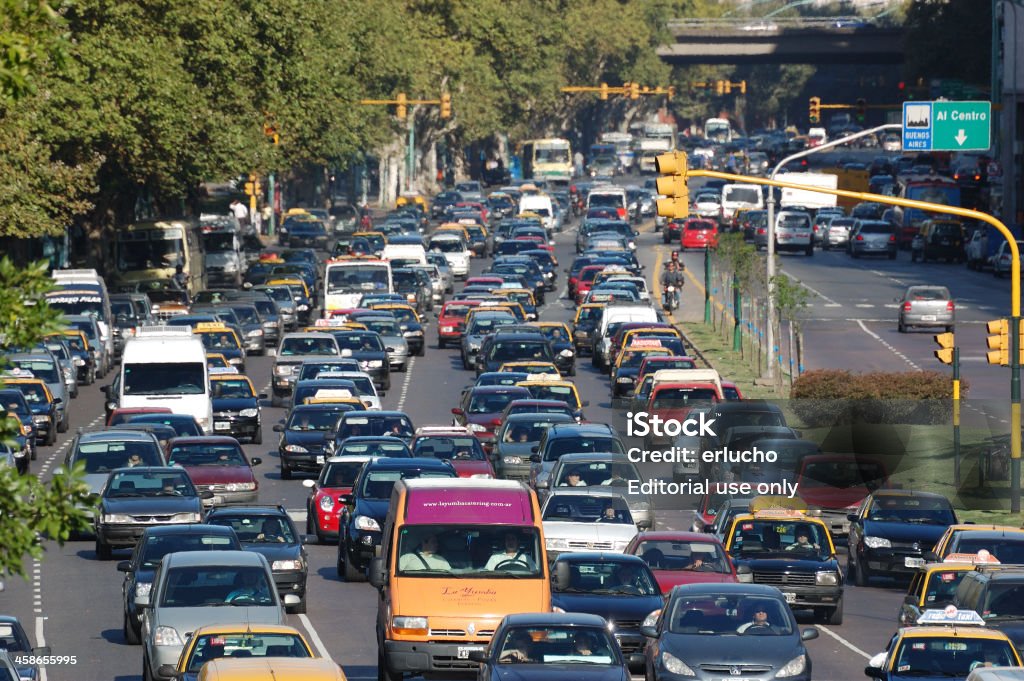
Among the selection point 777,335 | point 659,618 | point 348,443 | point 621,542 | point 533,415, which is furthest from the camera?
point 777,335

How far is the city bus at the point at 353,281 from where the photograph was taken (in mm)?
66688

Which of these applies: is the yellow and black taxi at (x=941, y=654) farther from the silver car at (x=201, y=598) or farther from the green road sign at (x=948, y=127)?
the green road sign at (x=948, y=127)

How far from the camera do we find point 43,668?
24172 millimetres

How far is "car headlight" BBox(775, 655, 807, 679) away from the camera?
20.6 metres

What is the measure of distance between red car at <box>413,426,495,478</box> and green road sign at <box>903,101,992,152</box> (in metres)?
37.3

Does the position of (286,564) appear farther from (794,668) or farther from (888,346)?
(888,346)

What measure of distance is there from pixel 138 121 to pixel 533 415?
25915mm

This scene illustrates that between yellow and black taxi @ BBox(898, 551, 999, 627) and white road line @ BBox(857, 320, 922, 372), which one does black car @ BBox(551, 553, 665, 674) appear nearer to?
yellow and black taxi @ BBox(898, 551, 999, 627)

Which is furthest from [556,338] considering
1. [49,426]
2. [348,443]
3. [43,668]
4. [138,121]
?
[43,668]

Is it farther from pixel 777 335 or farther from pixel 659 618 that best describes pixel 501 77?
pixel 659 618

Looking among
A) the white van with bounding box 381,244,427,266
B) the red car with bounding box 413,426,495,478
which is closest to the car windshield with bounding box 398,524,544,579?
the red car with bounding box 413,426,495,478

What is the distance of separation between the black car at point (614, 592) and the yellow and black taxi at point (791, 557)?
289cm

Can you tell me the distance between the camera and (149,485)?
32625 mm

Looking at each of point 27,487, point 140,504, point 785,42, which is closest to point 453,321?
point 140,504
